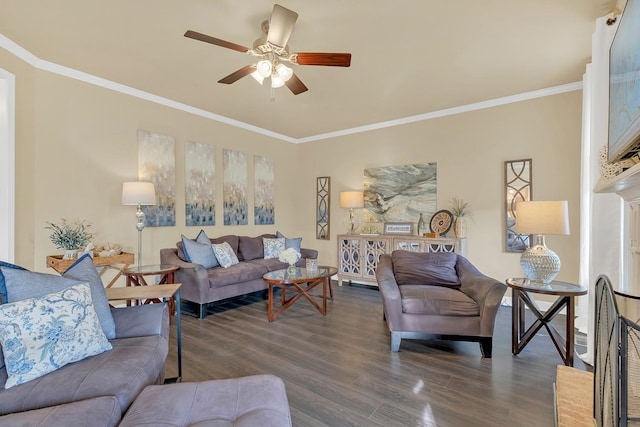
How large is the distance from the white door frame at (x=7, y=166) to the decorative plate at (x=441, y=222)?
4.89m

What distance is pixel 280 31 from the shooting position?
2.18 m

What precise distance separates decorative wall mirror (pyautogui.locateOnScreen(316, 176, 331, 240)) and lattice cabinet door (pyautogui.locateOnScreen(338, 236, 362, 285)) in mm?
721

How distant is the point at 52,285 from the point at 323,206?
4.52 metres

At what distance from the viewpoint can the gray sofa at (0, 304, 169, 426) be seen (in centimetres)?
113

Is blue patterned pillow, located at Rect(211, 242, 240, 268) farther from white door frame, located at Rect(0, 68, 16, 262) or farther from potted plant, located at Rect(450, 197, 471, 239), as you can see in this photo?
potted plant, located at Rect(450, 197, 471, 239)

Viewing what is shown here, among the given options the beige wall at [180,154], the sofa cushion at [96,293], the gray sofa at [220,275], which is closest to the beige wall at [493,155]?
the beige wall at [180,154]

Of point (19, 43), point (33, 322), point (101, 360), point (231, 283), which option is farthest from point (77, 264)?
point (19, 43)

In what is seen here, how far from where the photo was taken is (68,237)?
303cm

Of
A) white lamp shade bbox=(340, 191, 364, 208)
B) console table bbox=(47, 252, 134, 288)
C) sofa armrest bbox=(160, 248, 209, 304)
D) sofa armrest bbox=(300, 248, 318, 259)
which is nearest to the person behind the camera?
console table bbox=(47, 252, 134, 288)

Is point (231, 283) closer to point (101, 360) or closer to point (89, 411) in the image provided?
point (101, 360)

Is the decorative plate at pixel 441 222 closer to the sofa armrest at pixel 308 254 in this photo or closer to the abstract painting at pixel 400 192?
the abstract painting at pixel 400 192

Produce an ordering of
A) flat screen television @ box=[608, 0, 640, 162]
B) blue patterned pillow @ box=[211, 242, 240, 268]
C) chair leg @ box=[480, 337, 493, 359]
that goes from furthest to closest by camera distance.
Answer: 1. blue patterned pillow @ box=[211, 242, 240, 268]
2. chair leg @ box=[480, 337, 493, 359]
3. flat screen television @ box=[608, 0, 640, 162]

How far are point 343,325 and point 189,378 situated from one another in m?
1.62

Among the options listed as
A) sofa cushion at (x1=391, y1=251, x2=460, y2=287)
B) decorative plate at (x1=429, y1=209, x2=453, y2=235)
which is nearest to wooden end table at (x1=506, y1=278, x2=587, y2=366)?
sofa cushion at (x1=391, y1=251, x2=460, y2=287)
